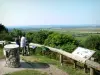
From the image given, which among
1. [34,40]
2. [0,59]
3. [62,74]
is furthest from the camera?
[34,40]

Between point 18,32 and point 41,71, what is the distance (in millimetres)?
15684

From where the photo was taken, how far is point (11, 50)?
33.9 ft

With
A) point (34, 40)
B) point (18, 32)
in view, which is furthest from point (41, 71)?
point (18, 32)

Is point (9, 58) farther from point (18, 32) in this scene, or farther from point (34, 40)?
point (18, 32)

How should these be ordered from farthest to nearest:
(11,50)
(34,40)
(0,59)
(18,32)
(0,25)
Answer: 1. (0,25)
2. (18,32)
3. (34,40)
4. (0,59)
5. (11,50)

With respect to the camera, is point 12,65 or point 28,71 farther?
point 12,65

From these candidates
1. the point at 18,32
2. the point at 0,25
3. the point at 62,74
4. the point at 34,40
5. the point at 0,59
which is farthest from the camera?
the point at 0,25

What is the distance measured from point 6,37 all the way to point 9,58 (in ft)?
37.3

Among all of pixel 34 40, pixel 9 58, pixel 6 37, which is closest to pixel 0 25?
pixel 6 37

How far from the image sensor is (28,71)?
9.79 m

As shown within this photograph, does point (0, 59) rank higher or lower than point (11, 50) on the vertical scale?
lower

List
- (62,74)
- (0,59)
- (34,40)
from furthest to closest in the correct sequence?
(34,40) → (0,59) → (62,74)

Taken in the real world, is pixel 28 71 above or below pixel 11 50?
below

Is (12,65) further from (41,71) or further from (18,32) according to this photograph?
(18,32)
